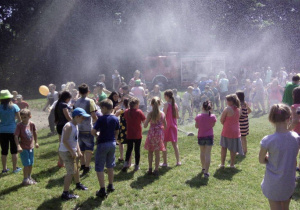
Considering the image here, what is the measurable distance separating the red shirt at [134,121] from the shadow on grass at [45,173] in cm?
179

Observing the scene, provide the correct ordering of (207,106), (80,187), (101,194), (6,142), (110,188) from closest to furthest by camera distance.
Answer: (101,194) < (110,188) < (80,187) < (207,106) < (6,142)

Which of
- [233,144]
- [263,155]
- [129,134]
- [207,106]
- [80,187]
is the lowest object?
[80,187]

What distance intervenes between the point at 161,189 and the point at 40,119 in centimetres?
955

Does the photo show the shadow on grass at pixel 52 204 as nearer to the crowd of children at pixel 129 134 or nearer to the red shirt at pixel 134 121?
the crowd of children at pixel 129 134

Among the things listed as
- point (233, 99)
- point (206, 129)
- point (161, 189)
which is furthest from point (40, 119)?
point (233, 99)

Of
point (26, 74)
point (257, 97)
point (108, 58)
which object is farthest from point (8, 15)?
point (257, 97)

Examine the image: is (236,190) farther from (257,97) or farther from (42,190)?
(257,97)

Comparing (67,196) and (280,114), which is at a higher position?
(280,114)

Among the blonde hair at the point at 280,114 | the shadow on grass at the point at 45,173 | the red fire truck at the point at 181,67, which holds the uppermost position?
the red fire truck at the point at 181,67

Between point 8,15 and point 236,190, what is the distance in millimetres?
23040

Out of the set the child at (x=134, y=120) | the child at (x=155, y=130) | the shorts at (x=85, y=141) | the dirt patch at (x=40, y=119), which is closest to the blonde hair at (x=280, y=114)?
the child at (x=155, y=130)

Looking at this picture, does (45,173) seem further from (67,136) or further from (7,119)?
(67,136)

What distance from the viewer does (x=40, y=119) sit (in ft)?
42.3

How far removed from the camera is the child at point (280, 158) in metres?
2.86
